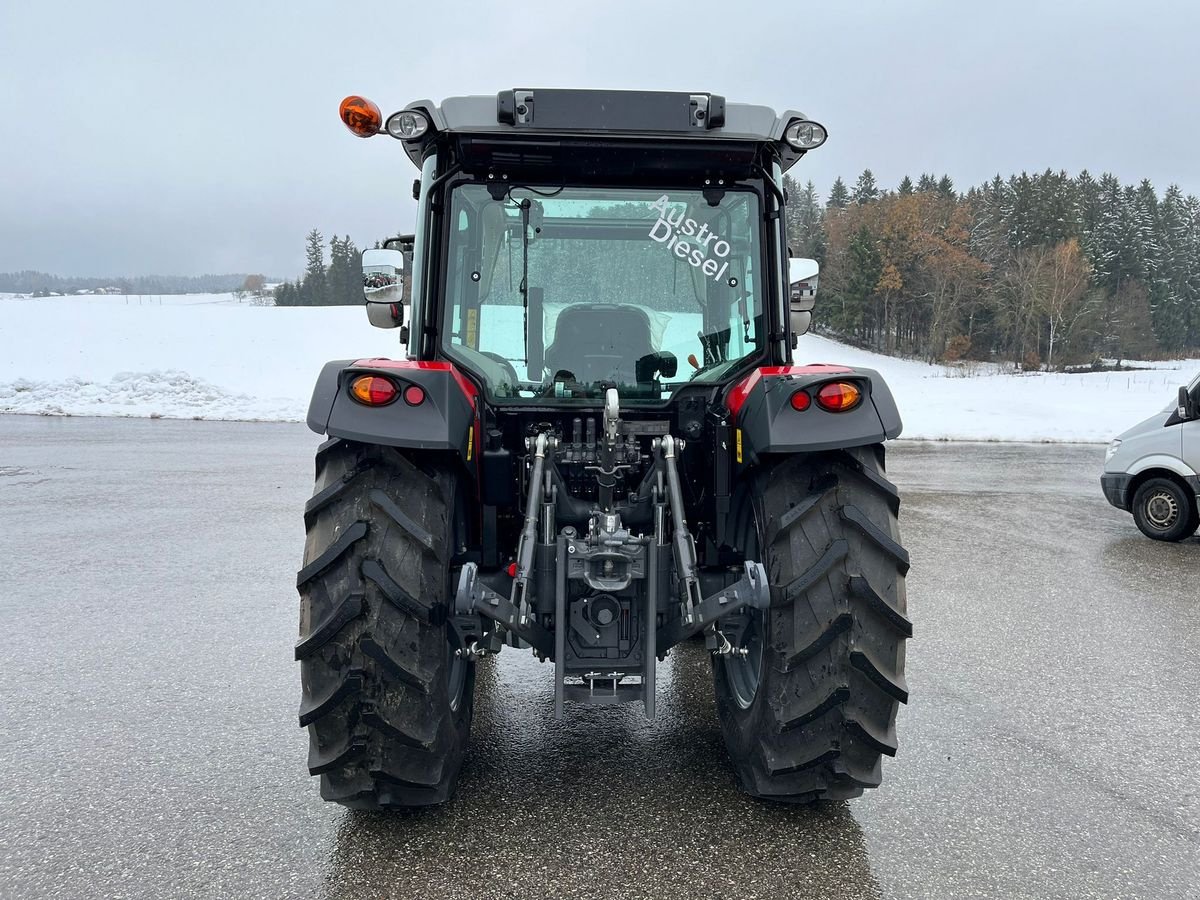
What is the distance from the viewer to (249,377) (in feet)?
93.7

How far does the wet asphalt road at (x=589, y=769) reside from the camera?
2768 mm

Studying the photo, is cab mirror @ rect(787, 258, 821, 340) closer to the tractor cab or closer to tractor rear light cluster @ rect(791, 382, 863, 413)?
the tractor cab

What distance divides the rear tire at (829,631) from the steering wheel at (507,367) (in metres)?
1.10

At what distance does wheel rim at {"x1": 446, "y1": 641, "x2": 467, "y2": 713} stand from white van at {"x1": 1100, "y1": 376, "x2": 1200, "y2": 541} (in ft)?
24.0

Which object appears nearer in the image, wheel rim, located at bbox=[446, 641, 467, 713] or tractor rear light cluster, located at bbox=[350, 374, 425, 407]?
tractor rear light cluster, located at bbox=[350, 374, 425, 407]

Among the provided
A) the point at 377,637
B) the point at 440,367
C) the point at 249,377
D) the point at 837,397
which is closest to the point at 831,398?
the point at 837,397

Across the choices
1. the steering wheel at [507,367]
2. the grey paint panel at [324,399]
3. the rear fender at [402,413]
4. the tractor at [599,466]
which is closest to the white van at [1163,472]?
the tractor at [599,466]

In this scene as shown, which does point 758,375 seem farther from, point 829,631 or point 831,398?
point 829,631

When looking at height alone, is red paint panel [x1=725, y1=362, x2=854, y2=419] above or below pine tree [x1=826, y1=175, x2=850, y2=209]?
below

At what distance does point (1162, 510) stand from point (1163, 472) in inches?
14.4

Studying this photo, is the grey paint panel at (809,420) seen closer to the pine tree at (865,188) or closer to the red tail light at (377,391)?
the red tail light at (377,391)

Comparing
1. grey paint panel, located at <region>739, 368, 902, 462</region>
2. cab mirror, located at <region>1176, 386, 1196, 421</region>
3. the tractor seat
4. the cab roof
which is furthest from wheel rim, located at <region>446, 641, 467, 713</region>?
cab mirror, located at <region>1176, 386, 1196, 421</region>

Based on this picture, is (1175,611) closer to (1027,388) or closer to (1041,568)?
(1041,568)

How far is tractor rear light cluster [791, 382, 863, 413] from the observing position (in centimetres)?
293
